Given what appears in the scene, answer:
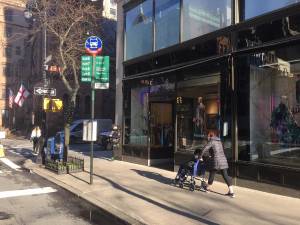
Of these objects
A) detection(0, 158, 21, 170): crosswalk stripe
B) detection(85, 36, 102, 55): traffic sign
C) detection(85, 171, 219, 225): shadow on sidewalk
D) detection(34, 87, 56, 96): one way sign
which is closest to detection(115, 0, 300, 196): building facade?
detection(85, 171, 219, 225): shadow on sidewalk

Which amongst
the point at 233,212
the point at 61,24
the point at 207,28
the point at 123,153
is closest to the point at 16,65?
the point at 61,24

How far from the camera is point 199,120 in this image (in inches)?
534

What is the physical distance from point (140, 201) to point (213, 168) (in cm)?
197

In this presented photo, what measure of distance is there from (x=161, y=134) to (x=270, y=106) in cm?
630

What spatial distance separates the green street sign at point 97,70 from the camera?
39.6 feet

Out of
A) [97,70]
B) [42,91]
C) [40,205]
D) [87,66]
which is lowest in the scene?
[40,205]

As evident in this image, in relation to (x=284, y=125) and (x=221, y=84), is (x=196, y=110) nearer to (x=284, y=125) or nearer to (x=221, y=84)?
(x=221, y=84)

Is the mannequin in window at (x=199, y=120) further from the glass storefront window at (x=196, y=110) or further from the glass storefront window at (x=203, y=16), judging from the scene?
the glass storefront window at (x=203, y=16)

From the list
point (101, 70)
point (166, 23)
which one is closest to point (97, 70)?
point (101, 70)

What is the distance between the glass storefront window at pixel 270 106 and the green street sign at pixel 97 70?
3777 millimetres

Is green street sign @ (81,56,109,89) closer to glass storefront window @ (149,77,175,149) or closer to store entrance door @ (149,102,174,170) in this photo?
glass storefront window @ (149,77,175,149)

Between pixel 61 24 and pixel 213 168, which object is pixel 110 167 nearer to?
pixel 213 168

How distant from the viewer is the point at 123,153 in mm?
17641

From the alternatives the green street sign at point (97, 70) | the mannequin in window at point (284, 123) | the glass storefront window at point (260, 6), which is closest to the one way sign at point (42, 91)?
the green street sign at point (97, 70)
